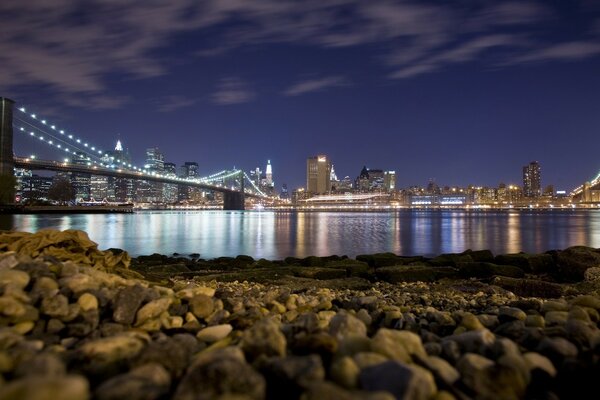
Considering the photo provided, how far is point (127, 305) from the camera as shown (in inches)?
145

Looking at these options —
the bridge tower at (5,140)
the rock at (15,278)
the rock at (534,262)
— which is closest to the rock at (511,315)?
the rock at (15,278)

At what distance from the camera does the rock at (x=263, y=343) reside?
8.62 feet

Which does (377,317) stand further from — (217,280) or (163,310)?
(217,280)

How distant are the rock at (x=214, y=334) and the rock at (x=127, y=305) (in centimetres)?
67

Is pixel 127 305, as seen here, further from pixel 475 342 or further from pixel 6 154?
pixel 6 154

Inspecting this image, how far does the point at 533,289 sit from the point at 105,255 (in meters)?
8.00

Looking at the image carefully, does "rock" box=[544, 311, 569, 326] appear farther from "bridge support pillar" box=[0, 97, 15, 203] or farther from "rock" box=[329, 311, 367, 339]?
"bridge support pillar" box=[0, 97, 15, 203]

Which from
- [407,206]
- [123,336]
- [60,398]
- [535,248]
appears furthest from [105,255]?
[407,206]

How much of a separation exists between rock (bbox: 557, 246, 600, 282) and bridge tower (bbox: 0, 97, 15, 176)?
224ft

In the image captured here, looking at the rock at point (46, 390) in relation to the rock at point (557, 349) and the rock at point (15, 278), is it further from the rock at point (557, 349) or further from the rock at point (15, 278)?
the rock at point (557, 349)

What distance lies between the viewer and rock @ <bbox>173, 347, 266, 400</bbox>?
2.02 m

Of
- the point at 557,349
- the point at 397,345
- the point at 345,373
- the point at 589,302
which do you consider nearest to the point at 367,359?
the point at 345,373

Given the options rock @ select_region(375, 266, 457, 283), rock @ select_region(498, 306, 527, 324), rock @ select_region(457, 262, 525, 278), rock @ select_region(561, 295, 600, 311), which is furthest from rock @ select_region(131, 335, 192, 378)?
rock @ select_region(457, 262, 525, 278)

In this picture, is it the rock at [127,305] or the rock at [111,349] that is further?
the rock at [127,305]
